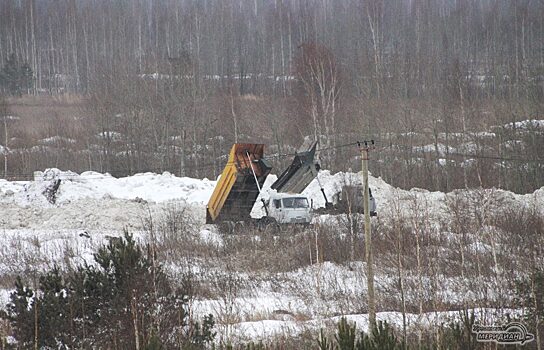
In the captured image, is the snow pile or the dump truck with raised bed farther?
the snow pile

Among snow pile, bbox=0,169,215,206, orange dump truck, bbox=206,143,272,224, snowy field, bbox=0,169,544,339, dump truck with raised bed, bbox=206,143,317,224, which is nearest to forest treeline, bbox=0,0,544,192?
snow pile, bbox=0,169,215,206

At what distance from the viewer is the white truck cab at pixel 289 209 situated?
28.8 meters

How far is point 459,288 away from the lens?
19016 mm

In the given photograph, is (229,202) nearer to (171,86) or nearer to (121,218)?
(121,218)

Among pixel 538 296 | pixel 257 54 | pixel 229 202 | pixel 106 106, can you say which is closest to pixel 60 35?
pixel 257 54

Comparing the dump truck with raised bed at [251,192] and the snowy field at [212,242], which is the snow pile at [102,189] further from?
the dump truck with raised bed at [251,192]

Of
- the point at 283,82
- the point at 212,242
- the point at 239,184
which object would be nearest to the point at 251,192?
the point at 239,184

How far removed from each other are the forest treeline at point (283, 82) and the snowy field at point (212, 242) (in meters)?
8.01

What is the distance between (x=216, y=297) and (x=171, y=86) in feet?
104

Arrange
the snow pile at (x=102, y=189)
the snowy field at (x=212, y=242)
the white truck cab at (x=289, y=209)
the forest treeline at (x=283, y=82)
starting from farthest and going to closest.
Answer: the forest treeline at (x=283, y=82), the snow pile at (x=102, y=189), the white truck cab at (x=289, y=209), the snowy field at (x=212, y=242)

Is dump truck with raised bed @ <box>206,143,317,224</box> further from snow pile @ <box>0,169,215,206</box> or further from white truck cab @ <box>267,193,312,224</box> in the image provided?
snow pile @ <box>0,169,215,206</box>

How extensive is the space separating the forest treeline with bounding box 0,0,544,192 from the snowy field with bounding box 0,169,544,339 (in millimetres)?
8008

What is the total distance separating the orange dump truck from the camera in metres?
28.0

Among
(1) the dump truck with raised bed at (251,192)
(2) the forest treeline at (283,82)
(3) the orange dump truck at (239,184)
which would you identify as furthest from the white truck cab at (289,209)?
(2) the forest treeline at (283,82)
